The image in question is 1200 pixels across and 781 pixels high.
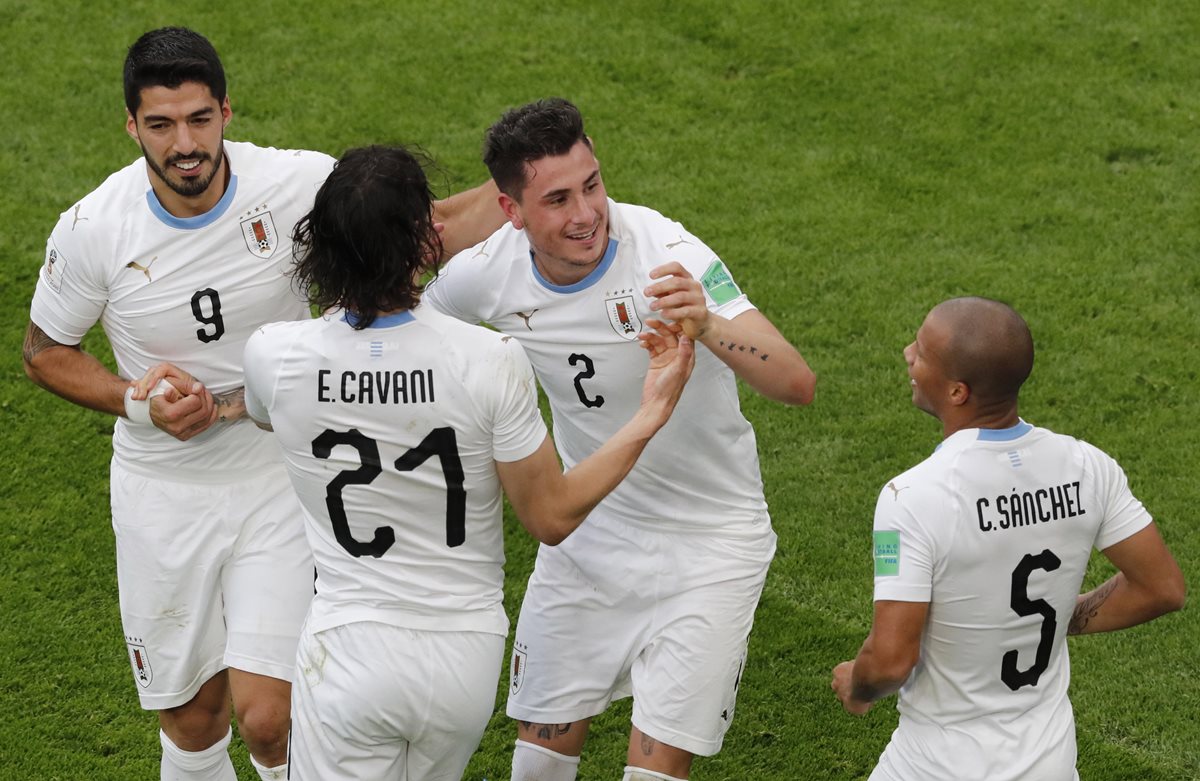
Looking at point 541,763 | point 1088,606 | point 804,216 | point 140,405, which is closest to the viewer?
point 1088,606

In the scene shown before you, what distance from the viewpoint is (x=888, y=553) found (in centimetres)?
386

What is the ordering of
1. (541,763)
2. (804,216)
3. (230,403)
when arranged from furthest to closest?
(804,216) → (541,763) → (230,403)

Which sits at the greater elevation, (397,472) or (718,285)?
(718,285)

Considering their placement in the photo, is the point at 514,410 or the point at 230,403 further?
the point at 230,403

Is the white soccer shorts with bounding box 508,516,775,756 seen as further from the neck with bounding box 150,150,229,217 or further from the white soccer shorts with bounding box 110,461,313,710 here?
the neck with bounding box 150,150,229,217

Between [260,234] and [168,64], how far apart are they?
1.94ft

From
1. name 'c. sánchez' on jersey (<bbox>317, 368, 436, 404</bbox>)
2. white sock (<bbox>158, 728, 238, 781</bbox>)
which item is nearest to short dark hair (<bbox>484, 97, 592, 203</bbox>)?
name 'c. sánchez' on jersey (<bbox>317, 368, 436, 404</bbox>)

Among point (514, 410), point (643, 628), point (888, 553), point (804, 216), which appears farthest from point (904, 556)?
point (804, 216)

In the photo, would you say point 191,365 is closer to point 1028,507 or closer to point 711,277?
point 711,277

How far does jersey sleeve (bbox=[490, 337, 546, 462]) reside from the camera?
3857 mm

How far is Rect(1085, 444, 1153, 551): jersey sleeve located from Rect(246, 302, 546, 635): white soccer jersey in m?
1.43

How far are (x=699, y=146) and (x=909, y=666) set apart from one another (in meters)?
6.17

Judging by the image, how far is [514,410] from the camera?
3.87 m

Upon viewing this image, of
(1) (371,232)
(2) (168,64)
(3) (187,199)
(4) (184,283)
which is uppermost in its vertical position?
(2) (168,64)
